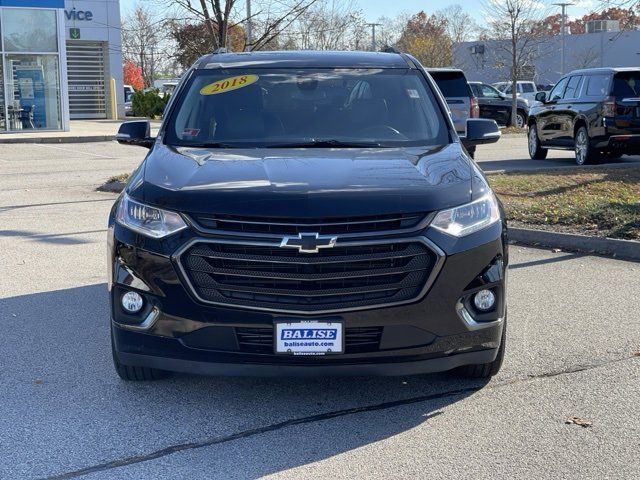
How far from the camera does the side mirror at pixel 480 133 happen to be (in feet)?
21.0

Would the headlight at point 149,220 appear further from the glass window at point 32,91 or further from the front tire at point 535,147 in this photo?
the glass window at point 32,91

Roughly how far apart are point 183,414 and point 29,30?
28903mm

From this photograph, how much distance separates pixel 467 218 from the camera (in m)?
4.62

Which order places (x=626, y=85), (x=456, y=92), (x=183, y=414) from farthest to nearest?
1. (x=456, y=92)
2. (x=626, y=85)
3. (x=183, y=414)

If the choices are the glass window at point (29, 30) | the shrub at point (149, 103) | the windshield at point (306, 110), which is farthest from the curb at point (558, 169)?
the shrub at point (149, 103)

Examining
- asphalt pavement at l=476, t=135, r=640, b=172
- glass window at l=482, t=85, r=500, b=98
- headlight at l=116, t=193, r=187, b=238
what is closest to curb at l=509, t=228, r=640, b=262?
headlight at l=116, t=193, r=187, b=238

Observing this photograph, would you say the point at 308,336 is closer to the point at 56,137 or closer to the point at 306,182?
the point at 306,182

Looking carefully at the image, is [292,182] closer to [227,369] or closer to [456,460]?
[227,369]

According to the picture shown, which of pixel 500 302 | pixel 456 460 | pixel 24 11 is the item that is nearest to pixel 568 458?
pixel 456 460

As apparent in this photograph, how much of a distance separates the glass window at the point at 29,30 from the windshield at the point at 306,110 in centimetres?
2668

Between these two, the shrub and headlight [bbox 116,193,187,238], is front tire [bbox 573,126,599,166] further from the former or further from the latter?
the shrub

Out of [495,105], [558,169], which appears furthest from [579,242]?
[495,105]

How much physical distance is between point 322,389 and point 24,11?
2860 cm

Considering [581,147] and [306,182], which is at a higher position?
[306,182]
